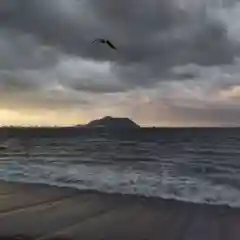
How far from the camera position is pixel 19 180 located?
21844 millimetres

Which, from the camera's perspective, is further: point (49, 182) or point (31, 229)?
point (49, 182)

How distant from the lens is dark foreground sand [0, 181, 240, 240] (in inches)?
387

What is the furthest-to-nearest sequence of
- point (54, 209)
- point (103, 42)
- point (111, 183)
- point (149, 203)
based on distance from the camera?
point (111, 183) < point (103, 42) < point (149, 203) < point (54, 209)

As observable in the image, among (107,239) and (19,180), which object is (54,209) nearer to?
(107,239)

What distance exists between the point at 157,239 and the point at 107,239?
3.65ft

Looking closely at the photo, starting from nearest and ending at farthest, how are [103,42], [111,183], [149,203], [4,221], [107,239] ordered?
[107,239], [4,221], [149,203], [103,42], [111,183]

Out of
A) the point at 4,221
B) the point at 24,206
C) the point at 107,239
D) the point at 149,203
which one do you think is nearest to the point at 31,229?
the point at 4,221

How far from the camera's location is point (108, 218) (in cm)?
1177

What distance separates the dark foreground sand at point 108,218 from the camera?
9.83m

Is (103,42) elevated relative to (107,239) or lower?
elevated

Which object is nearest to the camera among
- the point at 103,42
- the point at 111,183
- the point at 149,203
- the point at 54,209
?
the point at 54,209

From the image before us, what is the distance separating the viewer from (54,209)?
42.0 ft

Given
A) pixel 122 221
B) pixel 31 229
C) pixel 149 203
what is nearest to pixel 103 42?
pixel 149 203

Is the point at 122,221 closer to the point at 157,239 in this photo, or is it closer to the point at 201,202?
the point at 157,239
